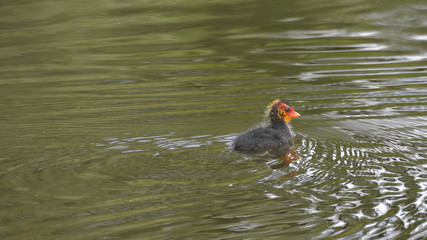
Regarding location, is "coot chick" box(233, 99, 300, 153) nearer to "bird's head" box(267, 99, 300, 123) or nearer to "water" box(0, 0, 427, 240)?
"bird's head" box(267, 99, 300, 123)

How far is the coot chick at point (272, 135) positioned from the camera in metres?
7.54

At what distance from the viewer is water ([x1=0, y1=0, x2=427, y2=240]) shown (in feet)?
18.4

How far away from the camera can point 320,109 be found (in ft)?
29.6

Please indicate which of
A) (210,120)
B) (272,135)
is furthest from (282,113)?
(210,120)

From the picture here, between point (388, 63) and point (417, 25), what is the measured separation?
3164mm

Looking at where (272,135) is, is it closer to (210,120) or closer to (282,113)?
(282,113)

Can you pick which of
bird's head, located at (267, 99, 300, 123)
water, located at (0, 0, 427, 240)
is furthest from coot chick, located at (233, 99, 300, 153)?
water, located at (0, 0, 427, 240)

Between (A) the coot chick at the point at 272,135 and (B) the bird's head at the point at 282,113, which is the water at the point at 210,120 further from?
(B) the bird's head at the point at 282,113

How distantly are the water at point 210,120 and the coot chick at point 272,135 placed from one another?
189 millimetres

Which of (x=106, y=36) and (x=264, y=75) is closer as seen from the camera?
(x=264, y=75)

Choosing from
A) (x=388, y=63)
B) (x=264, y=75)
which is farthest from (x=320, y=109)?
(x=388, y=63)

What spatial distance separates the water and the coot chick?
0.62 ft

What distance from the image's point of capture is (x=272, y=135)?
26.2 ft

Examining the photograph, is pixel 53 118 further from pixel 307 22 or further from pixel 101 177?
pixel 307 22
